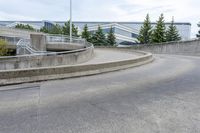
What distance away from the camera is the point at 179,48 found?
92.1 ft

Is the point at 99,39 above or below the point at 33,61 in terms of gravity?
above

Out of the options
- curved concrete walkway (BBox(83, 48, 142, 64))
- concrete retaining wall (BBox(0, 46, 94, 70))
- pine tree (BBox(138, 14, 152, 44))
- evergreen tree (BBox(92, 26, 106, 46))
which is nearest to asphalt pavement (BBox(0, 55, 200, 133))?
concrete retaining wall (BBox(0, 46, 94, 70))

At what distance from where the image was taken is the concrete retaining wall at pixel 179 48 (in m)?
25.9

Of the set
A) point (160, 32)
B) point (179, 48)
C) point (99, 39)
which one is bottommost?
point (179, 48)

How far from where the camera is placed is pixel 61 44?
79.5 feet

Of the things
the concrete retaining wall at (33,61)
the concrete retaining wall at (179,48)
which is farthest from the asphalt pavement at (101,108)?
the concrete retaining wall at (179,48)

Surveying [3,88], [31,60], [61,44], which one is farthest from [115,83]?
[61,44]

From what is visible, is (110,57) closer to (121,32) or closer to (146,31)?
(146,31)

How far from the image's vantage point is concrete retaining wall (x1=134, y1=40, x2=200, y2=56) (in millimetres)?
25922

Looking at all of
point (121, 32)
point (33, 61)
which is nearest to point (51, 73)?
point (33, 61)

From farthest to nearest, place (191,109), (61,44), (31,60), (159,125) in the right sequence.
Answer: (61,44)
(31,60)
(191,109)
(159,125)

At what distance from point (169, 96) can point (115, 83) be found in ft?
7.44

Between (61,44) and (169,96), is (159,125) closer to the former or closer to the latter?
(169,96)

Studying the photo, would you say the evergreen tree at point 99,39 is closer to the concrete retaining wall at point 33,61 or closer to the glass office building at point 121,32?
the glass office building at point 121,32
